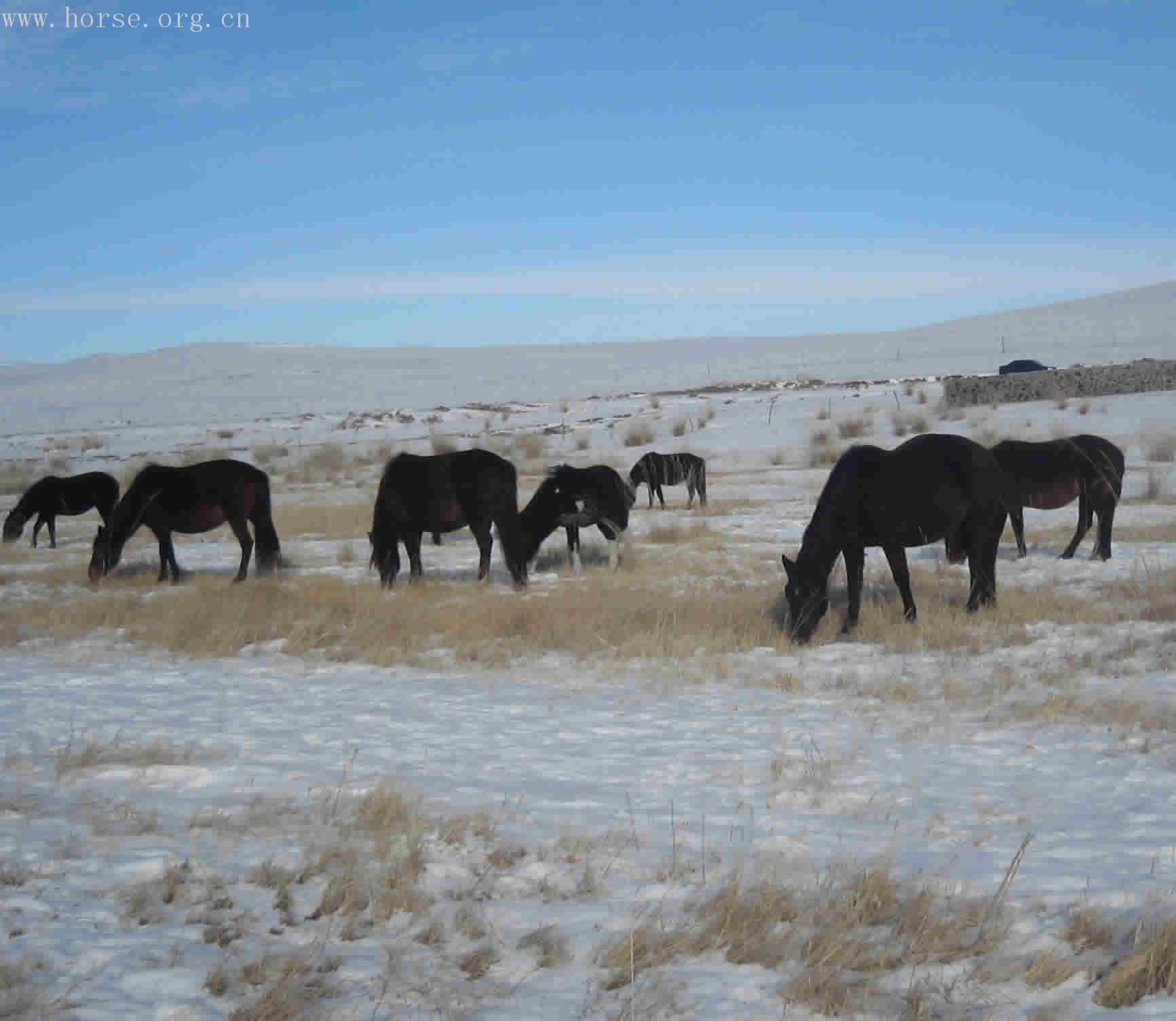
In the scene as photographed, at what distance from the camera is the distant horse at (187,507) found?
43.0 ft

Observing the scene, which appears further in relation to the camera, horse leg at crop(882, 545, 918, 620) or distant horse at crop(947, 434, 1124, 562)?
distant horse at crop(947, 434, 1124, 562)

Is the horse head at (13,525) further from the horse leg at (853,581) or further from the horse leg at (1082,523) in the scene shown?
the horse leg at (1082,523)

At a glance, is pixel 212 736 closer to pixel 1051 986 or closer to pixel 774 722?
pixel 774 722

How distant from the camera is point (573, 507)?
14.5 m

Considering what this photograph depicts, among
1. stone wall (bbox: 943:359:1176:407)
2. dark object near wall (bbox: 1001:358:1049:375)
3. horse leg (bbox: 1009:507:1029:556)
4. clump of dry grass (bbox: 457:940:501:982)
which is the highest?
dark object near wall (bbox: 1001:358:1049:375)

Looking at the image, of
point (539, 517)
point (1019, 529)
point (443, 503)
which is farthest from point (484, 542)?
point (1019, 529)

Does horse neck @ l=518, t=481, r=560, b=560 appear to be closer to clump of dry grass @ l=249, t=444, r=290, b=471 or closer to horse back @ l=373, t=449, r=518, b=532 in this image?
horse back @ l=373, t=449, r=518, b=532

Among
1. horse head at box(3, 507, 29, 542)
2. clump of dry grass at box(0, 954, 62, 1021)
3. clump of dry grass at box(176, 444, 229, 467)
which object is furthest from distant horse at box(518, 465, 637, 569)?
clump of dry grass at box(176, 444, 229, 467)

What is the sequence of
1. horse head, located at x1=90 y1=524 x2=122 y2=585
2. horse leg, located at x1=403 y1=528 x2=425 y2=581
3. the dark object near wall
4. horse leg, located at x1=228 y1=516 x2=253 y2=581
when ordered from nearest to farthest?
horse leg, located at x1=403 y1=528 x2=425 y2=581
horse leg, located at x1=228 y1=516 x2=253 y2=581
horse head, located at x1=90 y1=524 x2=122 y2=585
the dark object near wall

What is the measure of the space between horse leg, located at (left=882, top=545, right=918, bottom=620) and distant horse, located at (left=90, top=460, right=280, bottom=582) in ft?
24.0

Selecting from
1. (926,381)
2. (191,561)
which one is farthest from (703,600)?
(926,381)

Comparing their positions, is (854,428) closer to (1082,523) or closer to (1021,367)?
(1021,367)

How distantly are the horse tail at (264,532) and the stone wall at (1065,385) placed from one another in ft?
75.1

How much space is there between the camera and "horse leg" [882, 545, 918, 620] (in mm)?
9570
